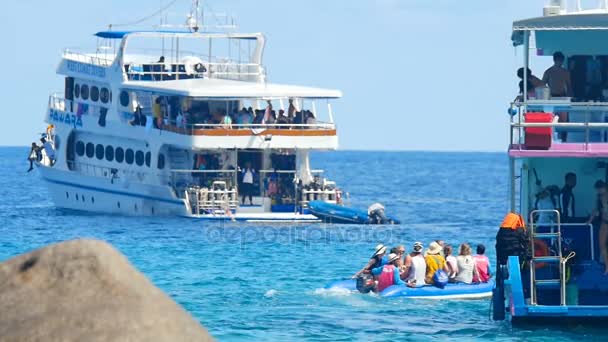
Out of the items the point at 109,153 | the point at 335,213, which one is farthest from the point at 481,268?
the point at 109,153

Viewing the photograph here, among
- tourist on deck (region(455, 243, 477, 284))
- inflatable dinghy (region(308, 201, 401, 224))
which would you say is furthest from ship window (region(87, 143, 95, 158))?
tourist on deck (region(455, 243, 477, 284))

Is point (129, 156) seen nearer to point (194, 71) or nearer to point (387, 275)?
point (194, 71)

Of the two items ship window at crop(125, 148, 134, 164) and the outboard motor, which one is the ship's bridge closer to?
the outboard motor

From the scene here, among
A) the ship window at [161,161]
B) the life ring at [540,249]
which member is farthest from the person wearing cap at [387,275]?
the ship window at [161,161]

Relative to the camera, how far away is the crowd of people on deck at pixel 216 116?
41.9 metres

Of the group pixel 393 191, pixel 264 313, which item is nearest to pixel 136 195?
pixel 264 313

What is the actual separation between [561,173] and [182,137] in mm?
22992

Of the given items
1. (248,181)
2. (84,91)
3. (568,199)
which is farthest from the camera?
(84,91)

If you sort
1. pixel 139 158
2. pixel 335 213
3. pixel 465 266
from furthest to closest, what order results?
pixel 139 158
pixel 335 213
pixel 465 266

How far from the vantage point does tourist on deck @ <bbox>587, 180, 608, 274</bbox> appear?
60.0ft

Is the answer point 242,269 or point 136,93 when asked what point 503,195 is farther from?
point 242,269

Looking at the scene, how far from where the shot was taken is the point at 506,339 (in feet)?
61.0

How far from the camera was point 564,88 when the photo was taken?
19.7 m

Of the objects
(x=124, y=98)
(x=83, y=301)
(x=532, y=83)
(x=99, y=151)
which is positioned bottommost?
(x=83, y=301)
